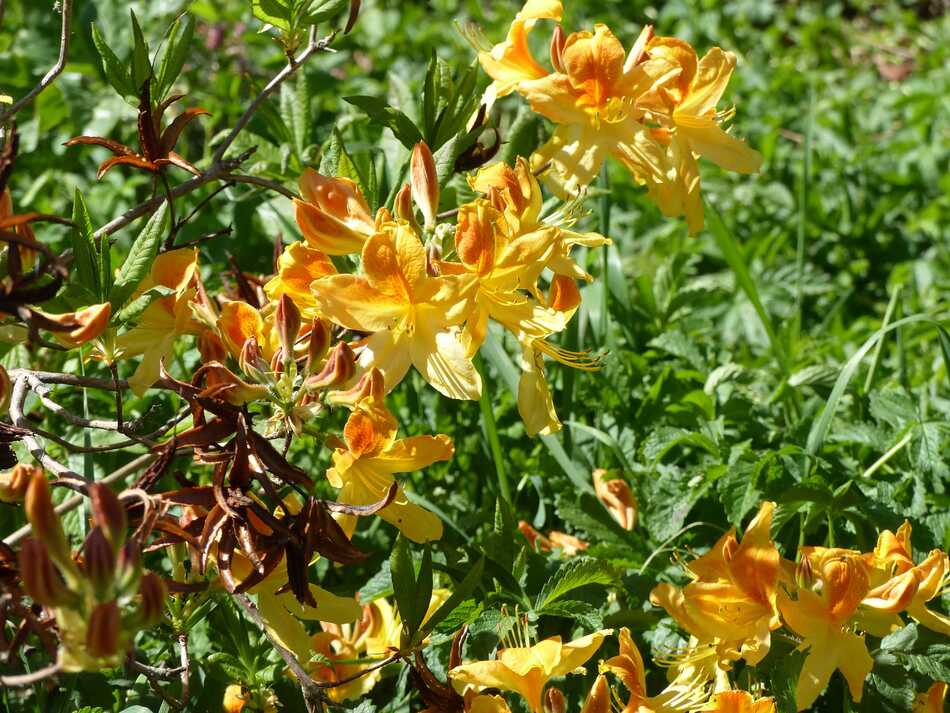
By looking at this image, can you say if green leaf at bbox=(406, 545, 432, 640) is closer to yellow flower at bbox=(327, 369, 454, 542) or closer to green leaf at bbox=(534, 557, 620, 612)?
yellow flower at bbox=(327, 369, 454, 542)

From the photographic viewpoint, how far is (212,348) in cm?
130

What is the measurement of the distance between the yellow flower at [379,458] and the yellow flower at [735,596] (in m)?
0.34

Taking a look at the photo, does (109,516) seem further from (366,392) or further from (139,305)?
(139,305)

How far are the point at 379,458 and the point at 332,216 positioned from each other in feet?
0.99

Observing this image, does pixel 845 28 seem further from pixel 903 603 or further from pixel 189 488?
pixel 189 488

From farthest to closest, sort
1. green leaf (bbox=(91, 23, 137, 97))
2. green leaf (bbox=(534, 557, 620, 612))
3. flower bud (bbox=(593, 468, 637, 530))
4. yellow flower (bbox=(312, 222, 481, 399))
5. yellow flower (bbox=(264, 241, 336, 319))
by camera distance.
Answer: flower bud (bbox=(593, 468, 637, 530)) → green leaf (bbox=(534, 557, 620, 612)) → green leaf (bbox=(91, 23, 137, 97)) → yellow flower (bbox=(264, 241, 336, 319)) → yellow flower (bbox=(312, 222, 481, 399))

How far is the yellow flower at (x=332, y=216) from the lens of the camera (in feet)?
4.39

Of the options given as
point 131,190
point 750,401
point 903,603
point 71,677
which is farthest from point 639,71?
point 131,190

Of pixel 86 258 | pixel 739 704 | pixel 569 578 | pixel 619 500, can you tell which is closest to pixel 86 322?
pixel 86 258

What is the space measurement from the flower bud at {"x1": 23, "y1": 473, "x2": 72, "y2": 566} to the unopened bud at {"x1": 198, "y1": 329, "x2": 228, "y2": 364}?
39 cm

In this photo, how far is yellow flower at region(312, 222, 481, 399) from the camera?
1.26 metres

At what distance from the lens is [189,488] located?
128 centimetres

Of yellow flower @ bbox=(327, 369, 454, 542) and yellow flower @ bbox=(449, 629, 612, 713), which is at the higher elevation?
yellow flower @ bbox=(327, 369, 454, 542)

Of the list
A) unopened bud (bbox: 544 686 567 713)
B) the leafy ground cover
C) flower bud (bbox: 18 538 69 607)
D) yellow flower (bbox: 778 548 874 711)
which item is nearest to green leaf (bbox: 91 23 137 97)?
the leafy ground cover
